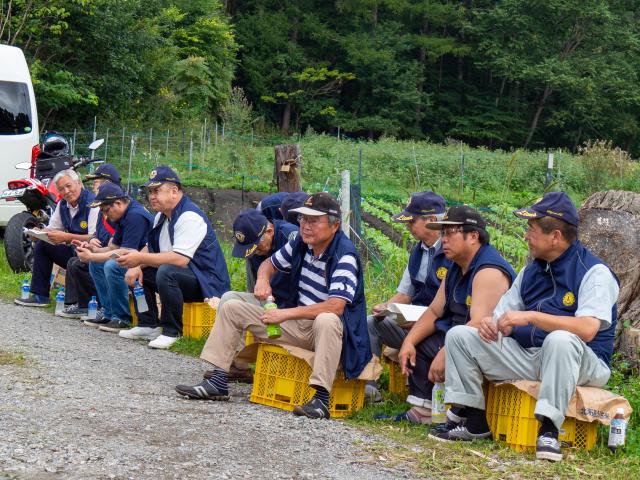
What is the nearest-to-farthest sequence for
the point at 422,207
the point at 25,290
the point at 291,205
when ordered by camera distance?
the point at 422,207, the point at 291,205, the point at 25,290

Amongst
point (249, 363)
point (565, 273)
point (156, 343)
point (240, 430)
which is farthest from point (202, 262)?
point (565, 273)

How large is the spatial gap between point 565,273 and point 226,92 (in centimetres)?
3929

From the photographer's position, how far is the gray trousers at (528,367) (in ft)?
17.5

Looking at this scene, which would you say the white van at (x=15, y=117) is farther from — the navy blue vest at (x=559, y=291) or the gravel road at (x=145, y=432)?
the navy blue vest at (x=559, y=291)

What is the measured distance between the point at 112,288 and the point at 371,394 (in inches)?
134

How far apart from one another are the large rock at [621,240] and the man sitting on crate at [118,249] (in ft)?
12.6

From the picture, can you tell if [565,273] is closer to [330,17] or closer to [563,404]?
[563,404]

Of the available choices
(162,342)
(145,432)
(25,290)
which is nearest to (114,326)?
(162,342)

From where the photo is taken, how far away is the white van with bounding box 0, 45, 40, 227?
14922 mm

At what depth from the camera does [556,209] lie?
18.2 feet

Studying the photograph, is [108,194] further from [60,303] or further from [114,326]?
[60,303]

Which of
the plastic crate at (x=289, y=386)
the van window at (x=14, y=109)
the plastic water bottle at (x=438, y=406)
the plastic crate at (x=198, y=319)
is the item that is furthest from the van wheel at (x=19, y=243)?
the plastic water bottle at (x=438, y=406)

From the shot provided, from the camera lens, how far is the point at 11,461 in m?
4.75

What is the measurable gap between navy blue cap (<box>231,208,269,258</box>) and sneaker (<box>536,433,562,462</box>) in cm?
264
